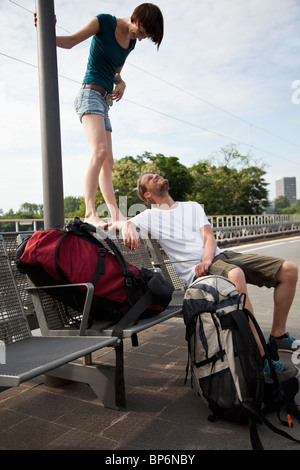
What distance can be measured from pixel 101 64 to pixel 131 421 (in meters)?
2.87

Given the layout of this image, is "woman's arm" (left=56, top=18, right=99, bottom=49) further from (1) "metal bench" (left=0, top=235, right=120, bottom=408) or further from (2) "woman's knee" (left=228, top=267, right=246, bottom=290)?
(2) "woman's knee" (left=228, top=267, right=246, bottom=290)

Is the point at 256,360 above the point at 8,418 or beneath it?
above

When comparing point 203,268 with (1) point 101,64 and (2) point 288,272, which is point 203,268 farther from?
(1) point 101,64

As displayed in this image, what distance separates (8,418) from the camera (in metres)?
2.39

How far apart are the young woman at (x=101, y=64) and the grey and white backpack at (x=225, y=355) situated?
1.39 metres

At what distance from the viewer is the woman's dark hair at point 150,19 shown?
11.0ft

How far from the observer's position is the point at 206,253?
10.9 ft

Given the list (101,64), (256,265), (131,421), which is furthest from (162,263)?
(101,64)

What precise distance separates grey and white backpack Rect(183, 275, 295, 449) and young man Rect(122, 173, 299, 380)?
2.07 feet

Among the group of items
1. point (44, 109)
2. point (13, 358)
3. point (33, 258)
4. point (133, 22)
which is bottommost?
point (13, 358)
